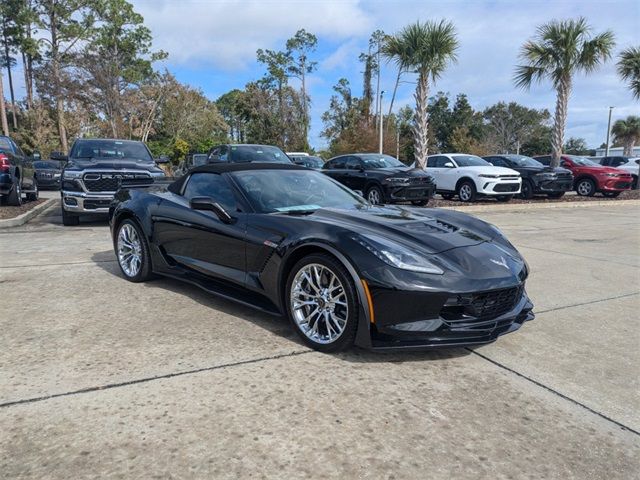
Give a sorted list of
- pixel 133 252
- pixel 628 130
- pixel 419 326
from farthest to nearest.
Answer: pixel 628 130 → pixel 133 252 → pixel 419 326

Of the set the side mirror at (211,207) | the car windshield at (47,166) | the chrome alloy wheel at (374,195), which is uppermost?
the car windshield at (47,166)

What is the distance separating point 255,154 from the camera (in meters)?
11.7

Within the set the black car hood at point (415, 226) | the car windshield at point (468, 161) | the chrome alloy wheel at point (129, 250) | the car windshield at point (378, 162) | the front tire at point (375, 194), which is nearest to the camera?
the black car hood at point (415, 226)

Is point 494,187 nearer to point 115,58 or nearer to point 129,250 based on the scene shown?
point 129,250

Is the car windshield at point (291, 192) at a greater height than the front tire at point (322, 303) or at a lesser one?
greater

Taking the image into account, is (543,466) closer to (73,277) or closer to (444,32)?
(73,277)

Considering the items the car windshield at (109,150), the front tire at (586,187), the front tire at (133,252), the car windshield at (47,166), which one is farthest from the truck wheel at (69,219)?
the front tire at (586,187)

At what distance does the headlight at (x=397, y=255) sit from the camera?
3.03m

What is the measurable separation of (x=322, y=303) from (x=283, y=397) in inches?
30.6

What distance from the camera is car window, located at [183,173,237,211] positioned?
4.18 metres

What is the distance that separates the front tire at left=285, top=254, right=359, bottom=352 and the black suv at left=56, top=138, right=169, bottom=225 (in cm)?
675

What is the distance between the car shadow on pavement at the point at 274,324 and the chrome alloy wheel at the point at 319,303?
155 millimetres

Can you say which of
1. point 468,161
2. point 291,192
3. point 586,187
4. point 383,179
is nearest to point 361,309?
point 291,192

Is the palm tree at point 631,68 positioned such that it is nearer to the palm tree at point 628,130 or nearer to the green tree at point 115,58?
the green tree at point 115,58
